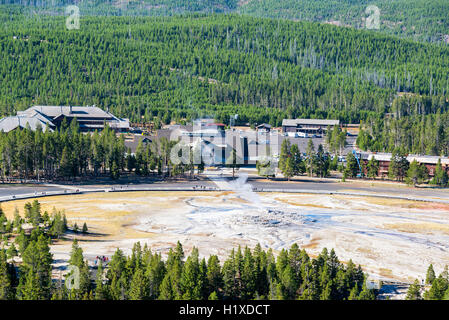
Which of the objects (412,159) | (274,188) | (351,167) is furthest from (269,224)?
(412,159)

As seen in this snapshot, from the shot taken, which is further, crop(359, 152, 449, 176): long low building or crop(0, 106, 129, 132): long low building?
crop(0, 106, 129, 132): long low building

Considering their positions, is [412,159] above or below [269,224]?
above

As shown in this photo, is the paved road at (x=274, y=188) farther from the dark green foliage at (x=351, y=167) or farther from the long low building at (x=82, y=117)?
the long low building at (x=82, y=117)

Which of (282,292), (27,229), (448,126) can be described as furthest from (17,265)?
(448,126)

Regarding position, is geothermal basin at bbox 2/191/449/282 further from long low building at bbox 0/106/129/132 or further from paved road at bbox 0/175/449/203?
long low building at bbox 0/106/129/132

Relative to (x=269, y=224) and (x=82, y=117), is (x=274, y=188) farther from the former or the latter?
(x=82, y=117)

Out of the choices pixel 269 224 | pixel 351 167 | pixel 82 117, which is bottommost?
pixel 269 224

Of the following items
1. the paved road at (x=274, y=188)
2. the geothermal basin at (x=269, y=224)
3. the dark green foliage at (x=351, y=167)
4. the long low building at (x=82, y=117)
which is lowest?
the geothermal basin at (x=269, y=224)

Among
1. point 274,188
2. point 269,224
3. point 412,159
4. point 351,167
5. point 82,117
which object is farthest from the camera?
point 82,117

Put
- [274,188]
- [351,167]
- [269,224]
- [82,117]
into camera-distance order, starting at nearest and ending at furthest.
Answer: [269,224] → [274,188] → [351,167] → [82,117]

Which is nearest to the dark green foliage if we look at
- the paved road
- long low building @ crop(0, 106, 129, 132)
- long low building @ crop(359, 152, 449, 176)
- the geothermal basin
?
the paved road

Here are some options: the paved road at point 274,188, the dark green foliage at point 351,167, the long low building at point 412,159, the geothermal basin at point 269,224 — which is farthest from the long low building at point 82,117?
the long low building at point 412,159
